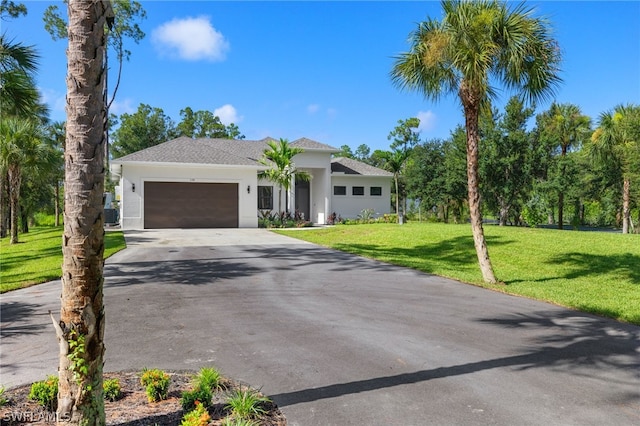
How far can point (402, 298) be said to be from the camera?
7645mm

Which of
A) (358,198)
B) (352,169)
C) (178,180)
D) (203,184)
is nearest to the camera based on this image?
(178,180)

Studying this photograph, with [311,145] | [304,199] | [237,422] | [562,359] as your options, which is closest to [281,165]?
[311,145]

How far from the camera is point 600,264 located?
37.8 ft

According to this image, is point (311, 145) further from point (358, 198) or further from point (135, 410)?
point (135, 410)

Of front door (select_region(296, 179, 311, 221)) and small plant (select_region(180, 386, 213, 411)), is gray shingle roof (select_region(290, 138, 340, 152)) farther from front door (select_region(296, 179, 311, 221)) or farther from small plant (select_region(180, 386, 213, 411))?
small plant (select_region(180, 386, 213, 411))

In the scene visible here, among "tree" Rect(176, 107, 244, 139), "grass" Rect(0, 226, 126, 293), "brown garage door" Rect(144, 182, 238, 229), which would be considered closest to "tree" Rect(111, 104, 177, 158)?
"tree" Rect(176, 107, 244, 139)

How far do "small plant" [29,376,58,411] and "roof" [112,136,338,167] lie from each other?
21542 millimetres

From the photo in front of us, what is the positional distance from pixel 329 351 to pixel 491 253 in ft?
34.0

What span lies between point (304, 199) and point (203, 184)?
8.73 meters

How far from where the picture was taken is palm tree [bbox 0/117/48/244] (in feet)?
56.3

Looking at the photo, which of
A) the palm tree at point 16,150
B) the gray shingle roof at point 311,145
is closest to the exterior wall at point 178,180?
the gray shingle roof at point 311,145

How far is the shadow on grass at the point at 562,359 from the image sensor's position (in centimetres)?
380

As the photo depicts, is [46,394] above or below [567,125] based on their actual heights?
below

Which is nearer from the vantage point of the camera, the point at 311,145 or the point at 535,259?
the point at 535,259
